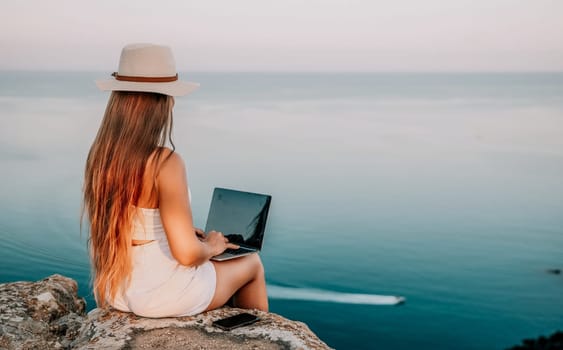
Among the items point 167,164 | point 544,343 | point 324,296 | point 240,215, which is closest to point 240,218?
point 240,215

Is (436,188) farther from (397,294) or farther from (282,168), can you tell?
(397,294)

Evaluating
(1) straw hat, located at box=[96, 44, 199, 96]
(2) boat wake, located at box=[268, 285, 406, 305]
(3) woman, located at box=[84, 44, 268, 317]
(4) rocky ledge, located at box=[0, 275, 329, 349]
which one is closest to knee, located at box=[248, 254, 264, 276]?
(3) woman, located at box=[84, 44, 268, 317]

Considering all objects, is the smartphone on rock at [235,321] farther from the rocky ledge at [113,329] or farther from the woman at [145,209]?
the woman at [145,209]

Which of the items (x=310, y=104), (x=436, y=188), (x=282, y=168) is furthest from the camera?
(x=310, y=104)

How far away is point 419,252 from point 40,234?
327 inches

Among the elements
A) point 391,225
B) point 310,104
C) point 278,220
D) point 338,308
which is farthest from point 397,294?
point 310,104

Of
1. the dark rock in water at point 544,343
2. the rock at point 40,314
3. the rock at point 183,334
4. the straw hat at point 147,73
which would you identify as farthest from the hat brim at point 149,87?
the dark rock in water at point 544,343

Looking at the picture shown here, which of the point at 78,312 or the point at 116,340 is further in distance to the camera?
the point at 78,312

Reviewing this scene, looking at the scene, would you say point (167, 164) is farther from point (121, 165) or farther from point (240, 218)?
point (240, 218)

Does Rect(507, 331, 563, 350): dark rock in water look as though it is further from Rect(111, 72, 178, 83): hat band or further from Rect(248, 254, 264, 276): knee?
Rect(111, 72, 178, 83): hat band

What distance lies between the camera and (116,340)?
3.41 metres

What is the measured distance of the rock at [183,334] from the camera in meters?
3.38

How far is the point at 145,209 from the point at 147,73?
749mm

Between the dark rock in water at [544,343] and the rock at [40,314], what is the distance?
762 centimetres
